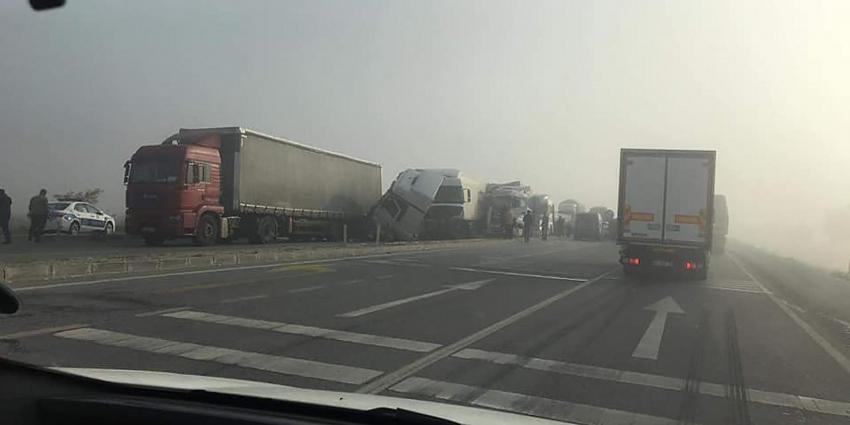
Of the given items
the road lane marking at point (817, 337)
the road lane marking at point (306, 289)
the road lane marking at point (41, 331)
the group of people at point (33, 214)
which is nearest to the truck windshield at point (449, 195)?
the group of people at point (33, 214)

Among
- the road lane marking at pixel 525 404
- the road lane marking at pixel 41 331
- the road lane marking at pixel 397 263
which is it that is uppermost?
the road lane marking at pixel 41 331

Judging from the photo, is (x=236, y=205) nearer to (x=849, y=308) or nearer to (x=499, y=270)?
(x=499, y=270)

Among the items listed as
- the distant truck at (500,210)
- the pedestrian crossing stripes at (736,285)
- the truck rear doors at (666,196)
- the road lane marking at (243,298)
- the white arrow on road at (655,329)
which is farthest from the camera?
the distant truck at (500,210)

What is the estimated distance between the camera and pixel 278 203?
86.0ft

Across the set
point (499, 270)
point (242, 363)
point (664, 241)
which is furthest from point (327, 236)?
point (242, 363)

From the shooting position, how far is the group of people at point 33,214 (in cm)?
2012

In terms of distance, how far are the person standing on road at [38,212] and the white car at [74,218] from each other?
226 centimetres

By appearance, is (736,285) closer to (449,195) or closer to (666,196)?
(666,196)

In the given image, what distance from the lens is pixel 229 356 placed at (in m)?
6.68

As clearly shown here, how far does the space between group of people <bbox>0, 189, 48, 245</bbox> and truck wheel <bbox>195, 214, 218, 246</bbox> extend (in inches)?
190

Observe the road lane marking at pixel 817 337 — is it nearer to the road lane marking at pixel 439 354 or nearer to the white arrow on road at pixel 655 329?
the white arrow on road at pixel 655 329

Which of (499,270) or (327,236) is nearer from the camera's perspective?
(499,270)

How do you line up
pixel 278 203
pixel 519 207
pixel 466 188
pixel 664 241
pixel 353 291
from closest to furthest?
pixel 353 291
pixel 664 241
pixel 278 203
pixel 466 188
pixel 519 207

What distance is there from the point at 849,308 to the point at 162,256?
582 inches
